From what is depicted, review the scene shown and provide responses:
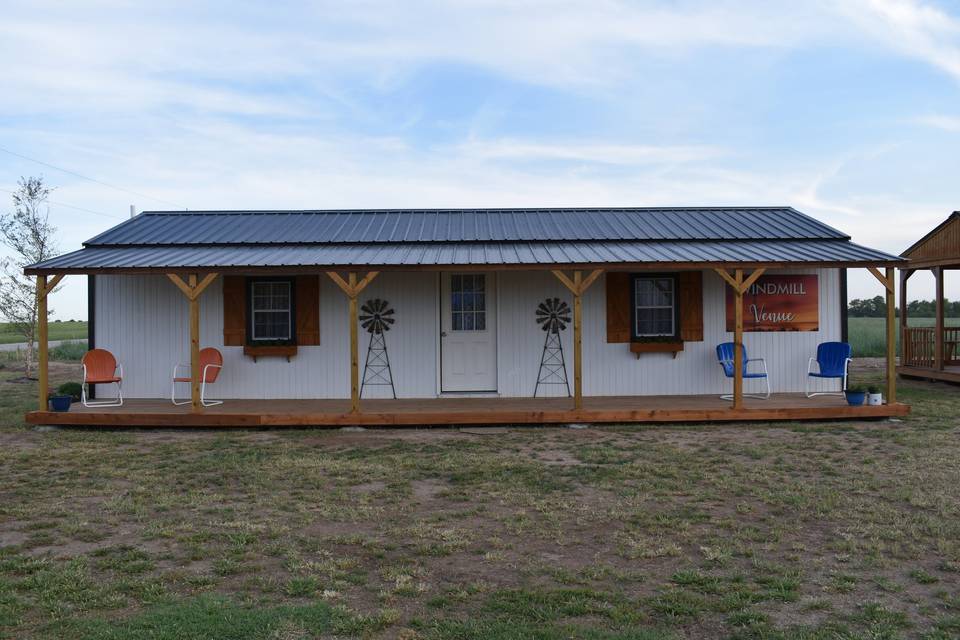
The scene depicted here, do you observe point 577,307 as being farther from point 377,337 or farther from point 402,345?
point 377,337

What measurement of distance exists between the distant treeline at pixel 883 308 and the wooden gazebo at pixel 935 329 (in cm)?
3819

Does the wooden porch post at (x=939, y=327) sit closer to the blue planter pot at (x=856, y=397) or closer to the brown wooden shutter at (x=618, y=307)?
the blue planter pot at (x=856, y=397)

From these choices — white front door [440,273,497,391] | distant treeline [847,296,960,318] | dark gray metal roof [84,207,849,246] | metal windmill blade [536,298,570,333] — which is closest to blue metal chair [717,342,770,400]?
dark gray metal roof [84,207,849,246]

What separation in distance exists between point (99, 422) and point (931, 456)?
894 cm

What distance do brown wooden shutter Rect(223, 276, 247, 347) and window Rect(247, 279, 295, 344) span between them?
0.10 m

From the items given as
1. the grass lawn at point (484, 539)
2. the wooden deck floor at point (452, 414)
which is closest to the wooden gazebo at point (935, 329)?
the wooden deck floor at point (452, 414)

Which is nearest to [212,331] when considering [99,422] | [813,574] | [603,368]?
[99,422]

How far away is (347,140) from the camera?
16.8 metres

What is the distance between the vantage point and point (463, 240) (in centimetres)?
1076

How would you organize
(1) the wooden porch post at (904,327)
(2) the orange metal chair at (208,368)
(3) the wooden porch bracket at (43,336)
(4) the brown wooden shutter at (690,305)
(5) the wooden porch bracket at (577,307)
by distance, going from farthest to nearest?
1. (1) the wooden porch post at (904,327)
2. (4) the brown wooden shutter at (690,305)
3. (2) the orange metal chair at (208,368)
4. (3) the wooden porch bracket at (43,336)
5. (5) the wooden porch bracket at (577,307)

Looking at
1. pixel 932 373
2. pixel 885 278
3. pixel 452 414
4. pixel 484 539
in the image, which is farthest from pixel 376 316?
pixel 932 373

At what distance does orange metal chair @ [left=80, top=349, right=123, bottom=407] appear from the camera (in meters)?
9.52

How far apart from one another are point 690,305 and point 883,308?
164 ft

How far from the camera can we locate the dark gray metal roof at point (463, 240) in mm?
9164
